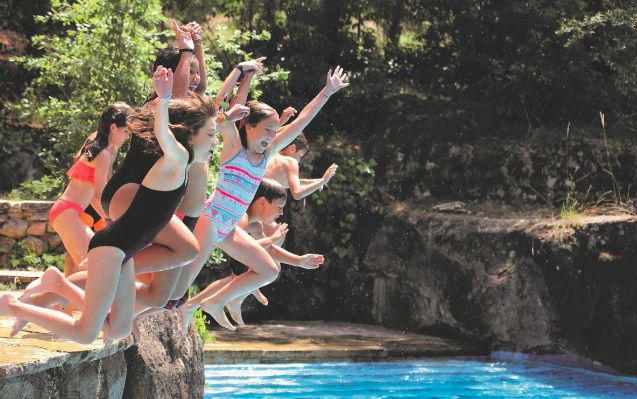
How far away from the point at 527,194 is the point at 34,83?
7.10 meters

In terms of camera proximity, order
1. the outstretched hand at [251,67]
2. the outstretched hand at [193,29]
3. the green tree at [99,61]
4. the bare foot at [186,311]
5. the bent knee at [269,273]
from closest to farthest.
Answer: the outstretched hand at [193,29]
the outstretched hand at [251,67]
the bent knee at [269,273]
the bare foot at [186,311]
the green tree at [99,61]

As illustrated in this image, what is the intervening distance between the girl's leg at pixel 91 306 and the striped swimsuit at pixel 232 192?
146cm

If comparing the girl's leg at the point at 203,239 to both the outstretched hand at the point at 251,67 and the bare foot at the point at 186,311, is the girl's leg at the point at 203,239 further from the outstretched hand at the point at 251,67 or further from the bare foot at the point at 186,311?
the outstretched hand at the point at 251,67

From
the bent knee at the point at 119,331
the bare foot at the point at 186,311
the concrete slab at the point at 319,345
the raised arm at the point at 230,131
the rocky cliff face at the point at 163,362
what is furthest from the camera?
the concrete slab at the point at 319,345

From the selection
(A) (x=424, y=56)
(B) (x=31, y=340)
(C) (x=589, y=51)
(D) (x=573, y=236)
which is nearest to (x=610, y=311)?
(D) (x=573, y=236)

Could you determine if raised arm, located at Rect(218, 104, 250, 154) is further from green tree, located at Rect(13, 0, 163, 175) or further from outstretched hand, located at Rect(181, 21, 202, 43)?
green tree, located at Rect(13, 0, 163, 175)

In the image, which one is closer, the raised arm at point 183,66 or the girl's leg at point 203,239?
the raised arm at point 183,66

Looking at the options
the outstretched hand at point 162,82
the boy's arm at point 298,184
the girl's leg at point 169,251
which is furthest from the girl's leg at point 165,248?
the boy's arm at point 298,184

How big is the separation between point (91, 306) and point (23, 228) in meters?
6.55

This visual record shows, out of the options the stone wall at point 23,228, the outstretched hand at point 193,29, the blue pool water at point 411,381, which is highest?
the outstretched hand at point 193,29

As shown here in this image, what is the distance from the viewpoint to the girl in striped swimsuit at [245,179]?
6.90m

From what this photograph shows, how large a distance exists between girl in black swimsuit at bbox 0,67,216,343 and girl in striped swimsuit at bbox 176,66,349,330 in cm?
111

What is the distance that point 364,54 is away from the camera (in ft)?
58.4

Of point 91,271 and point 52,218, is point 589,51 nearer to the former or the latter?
point 52,218
